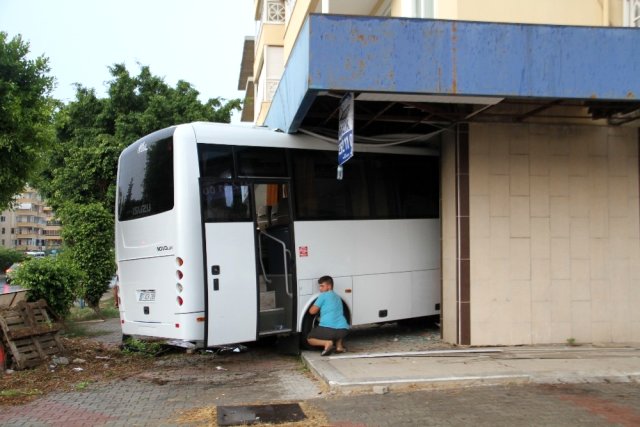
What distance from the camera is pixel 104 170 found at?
1827 cm

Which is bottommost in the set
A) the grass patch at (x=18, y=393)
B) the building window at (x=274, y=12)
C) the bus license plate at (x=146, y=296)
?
the grass patch at (x=18, y=393)

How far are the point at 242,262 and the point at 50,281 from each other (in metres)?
4.64

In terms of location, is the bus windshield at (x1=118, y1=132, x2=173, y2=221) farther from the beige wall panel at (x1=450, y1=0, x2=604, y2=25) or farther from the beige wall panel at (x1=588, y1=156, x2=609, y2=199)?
the beige wall panel at (x1=588, y1=156, x2=609, y2=199)

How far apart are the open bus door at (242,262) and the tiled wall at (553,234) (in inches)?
99.7

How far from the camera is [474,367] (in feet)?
24.3

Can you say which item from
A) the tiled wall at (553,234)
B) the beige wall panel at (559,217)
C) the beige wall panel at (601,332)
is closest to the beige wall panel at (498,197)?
the tiled wall at (553,234)

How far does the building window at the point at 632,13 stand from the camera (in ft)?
28.8

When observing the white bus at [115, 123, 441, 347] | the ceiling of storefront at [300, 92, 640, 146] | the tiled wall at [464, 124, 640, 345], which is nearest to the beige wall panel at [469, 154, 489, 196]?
the tiled wall at [464, 124, 640, 345]

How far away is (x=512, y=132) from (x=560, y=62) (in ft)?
5.79

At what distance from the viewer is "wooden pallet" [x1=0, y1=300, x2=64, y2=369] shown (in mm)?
8164

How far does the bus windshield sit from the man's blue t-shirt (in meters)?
2.49

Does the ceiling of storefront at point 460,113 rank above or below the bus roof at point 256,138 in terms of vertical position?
above

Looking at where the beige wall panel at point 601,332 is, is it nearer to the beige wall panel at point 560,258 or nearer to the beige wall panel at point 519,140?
the beige wall panel at point 560,258

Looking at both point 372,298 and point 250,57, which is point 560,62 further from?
point 250,57
